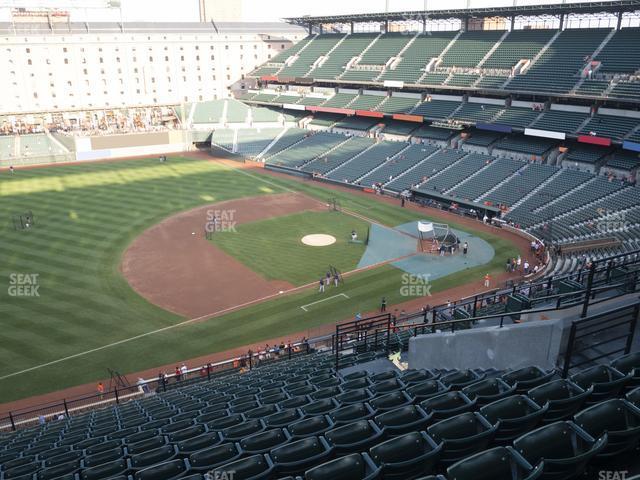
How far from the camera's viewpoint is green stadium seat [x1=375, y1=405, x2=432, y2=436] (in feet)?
25.2

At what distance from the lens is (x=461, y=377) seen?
10406 millimetres

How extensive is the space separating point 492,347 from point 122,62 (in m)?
90.0

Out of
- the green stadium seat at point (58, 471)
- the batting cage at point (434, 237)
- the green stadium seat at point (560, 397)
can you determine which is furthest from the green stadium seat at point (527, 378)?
the batting cage at point (434, 237)

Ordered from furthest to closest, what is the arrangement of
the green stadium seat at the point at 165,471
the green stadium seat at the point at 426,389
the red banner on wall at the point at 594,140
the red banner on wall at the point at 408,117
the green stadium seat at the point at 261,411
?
the red banner on wall at the point at 408,117
the red banner on wall at the point at 594,140
the green stadium seat at the point at 261,411
the green stadium seat at the point at 426,389
the green stadium seat at the point at 165,471

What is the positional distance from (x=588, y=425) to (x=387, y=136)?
6225 cm

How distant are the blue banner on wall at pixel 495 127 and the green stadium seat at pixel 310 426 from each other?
5044cm

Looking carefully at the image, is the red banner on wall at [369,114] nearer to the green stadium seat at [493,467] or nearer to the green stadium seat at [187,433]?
the green stadium seat at [187,433]

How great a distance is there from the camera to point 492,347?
39.0 feet

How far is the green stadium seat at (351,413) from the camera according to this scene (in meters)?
8.88

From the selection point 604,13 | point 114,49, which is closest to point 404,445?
point 604,13

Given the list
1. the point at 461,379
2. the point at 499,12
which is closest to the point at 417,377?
the point at 461,379

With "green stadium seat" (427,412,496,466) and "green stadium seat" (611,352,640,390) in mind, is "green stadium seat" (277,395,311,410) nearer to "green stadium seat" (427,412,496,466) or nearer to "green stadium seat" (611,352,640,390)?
"green stadium seat" (427,412,496,466)

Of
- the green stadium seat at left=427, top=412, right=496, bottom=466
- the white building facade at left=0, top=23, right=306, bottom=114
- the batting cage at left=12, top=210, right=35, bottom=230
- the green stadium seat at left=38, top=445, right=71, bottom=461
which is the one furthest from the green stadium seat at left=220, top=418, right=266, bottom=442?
the white building facade at left=0, top=23, right=306, bottom=114

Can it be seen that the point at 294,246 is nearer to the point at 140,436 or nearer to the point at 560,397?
the point at 140,436
